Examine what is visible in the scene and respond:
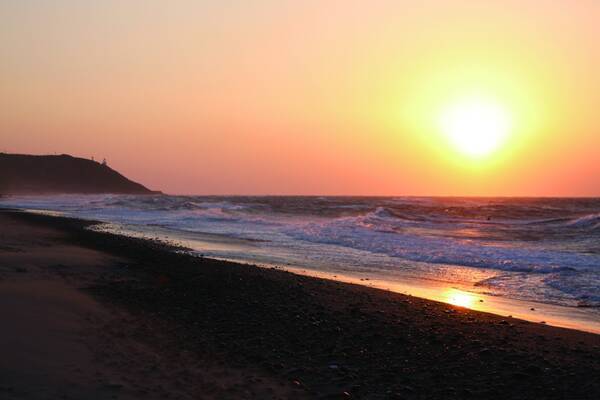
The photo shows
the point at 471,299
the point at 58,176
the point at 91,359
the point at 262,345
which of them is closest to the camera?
the point at 91,359

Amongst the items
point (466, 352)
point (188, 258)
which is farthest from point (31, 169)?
point (466, 352)

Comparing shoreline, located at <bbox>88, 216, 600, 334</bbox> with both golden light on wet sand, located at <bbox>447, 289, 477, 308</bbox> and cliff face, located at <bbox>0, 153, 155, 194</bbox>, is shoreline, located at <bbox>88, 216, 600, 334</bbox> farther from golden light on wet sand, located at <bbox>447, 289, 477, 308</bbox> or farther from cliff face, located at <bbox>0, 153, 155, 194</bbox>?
cliff face, located at <bbox>0, 153, 155, 194</bbox>

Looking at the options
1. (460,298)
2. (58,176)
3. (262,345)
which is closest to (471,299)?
(460,298)

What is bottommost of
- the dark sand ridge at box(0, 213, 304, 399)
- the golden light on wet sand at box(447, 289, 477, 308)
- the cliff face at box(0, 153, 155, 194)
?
the dark sand ridge at box(0, 213, 304, 399)

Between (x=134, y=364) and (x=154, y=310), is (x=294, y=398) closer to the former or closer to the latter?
(x=134, y=364)

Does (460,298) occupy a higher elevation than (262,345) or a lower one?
higher

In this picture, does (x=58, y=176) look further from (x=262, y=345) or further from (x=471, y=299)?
(x=262, y=345)

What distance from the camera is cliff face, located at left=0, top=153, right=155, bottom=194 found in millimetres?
148875

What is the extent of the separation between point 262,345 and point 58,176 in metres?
171

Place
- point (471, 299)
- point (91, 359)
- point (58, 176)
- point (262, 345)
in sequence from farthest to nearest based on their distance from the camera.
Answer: point (58, 176) < point (471, 299) < point (262, 345) < point (91, 359)

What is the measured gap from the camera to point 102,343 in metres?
6.73

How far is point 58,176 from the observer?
161 metres

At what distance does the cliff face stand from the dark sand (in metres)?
146

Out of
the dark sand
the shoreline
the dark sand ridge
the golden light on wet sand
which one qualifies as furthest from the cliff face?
the golden light on wet sand
